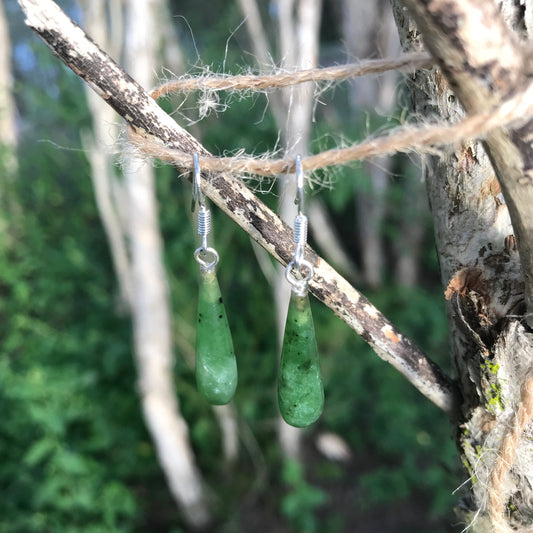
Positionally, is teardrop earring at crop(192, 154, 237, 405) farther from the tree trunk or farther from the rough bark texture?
the tree trunk

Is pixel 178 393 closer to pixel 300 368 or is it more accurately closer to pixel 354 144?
pixel 300 368

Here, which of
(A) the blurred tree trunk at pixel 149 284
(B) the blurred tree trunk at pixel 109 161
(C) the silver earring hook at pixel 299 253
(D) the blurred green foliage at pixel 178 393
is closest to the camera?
(C) the silver earring hook at pixel 299 253

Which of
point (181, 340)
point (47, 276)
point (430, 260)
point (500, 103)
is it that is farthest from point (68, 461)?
point (430, 260)

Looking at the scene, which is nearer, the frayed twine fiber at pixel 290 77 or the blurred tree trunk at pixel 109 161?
the frayed twine fiber at pixel 290 77

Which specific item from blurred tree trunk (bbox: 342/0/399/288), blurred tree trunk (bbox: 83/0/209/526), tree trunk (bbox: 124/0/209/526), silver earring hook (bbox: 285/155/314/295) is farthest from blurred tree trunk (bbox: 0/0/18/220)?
silver earring hook (bbox: 285/155/314/295)

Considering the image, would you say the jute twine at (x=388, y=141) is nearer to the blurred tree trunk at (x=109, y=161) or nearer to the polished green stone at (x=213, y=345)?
the polished green stone at (x=213, y=345)

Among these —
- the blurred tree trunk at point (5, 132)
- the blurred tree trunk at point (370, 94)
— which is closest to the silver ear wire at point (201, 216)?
the blurred tree trunk at point (370, 94)

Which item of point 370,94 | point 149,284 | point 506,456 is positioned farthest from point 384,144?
point 370,94

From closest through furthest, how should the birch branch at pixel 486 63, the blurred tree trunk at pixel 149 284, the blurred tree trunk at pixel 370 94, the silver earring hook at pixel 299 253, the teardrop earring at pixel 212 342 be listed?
the birch branch at pixel 486 63
the silver earring hook at pixel 299 253
the teardrop earring at pixel 212 342
the blurred tree trunk at pixel 149 284
the blurred tree trunk at pixel 370 94
